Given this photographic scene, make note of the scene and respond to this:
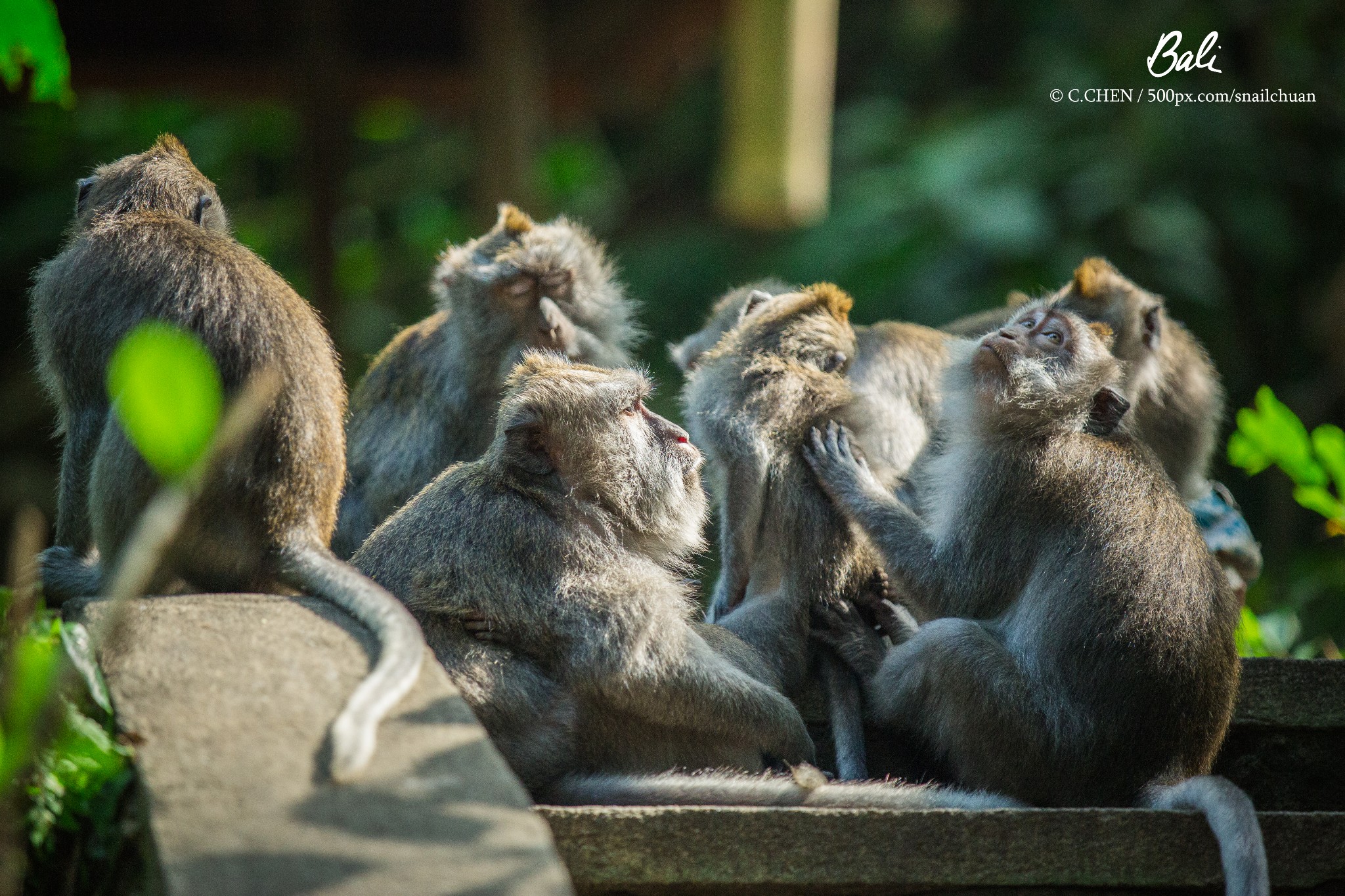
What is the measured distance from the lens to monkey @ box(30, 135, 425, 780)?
406 centimetres

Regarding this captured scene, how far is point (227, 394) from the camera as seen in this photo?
4098mm

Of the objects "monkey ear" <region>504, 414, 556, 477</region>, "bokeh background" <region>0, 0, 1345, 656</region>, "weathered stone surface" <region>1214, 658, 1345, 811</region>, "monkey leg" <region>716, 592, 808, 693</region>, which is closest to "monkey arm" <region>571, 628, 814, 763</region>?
"monkey leg" <region>716, 592, 808, 693</region>

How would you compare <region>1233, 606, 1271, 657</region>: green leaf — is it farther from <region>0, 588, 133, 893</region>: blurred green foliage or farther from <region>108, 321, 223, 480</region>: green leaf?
<region>108, 321, 223, 480</region>: green leaf

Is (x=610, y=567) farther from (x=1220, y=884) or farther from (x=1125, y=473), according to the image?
(x=1220, y=884)

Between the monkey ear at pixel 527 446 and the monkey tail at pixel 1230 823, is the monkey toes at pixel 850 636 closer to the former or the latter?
the monkey tail at pixel 1230 823

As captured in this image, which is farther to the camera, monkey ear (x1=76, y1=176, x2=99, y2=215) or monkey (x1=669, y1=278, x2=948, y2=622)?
monkey (x1=669, y1=278, x2=948, y2=622)

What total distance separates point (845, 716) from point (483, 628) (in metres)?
1.23

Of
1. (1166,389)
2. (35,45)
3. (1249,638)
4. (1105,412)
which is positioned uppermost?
(35,45)

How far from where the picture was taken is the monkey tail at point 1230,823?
130 inches

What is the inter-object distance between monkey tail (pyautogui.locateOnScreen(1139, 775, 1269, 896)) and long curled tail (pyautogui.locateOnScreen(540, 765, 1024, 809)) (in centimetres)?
45

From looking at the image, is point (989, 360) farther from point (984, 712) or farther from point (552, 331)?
point (552, 331)

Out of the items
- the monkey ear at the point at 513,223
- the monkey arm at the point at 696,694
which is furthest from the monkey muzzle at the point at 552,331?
the monkey arm at the point at 696,694

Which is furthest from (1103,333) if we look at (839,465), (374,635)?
(374,635)

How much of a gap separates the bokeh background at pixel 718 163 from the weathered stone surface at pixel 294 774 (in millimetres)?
4770
